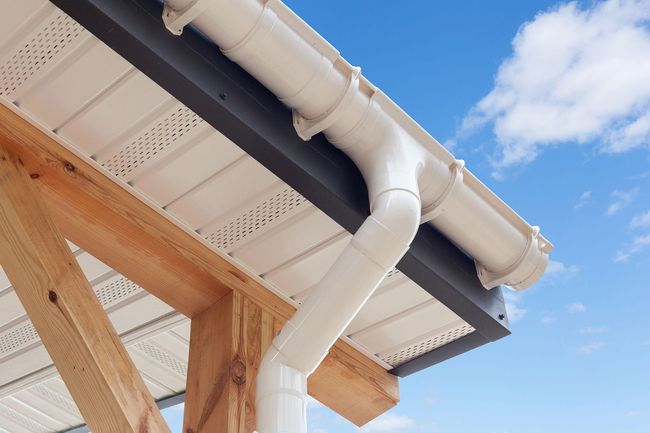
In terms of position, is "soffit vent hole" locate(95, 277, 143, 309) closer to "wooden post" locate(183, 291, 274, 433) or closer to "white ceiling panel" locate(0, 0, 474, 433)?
"white ceiling panel" locate(0, 0, 474, 433)

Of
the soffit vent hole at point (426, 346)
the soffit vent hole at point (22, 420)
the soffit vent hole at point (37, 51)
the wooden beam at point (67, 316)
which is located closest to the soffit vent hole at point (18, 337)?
the soffit vent hole at point (22, 420)

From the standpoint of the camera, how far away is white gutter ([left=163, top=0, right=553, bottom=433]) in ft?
5.59

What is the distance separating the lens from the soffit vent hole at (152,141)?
189cm

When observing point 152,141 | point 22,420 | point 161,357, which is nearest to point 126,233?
point 152,141

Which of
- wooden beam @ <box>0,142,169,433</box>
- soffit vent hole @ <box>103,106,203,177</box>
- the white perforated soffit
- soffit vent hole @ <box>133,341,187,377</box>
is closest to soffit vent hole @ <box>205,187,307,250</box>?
Result: the white perforated soffit

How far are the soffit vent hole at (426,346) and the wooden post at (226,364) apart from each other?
50cm

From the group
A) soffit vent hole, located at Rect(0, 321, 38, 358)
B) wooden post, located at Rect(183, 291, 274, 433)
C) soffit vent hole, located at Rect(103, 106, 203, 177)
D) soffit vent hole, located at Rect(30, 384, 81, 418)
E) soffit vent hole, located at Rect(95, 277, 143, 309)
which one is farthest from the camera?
soffit vent hole, located at Rect(30, 384, 81, 418)

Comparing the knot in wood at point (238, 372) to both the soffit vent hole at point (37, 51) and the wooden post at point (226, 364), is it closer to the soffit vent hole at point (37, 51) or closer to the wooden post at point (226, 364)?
the wooden post at point (226, 364)

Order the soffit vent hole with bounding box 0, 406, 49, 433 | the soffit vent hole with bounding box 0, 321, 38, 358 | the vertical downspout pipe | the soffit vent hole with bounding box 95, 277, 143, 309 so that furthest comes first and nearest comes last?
the soffit vent hole with bounding box 0, 406, 49, 433 → the soffit vent hole with bounding box 0, 321, 38, 358 → the soffit vent hole with bounding box 95, 277, 143, 309 → the vertical downspout pipe

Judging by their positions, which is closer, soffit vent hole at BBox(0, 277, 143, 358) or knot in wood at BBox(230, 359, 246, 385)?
knot in wood at BBox(230, 359, 246, 385)

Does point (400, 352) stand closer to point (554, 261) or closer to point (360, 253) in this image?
point (554, 261)

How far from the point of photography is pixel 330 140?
1.91 m

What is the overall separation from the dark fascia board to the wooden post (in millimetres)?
421

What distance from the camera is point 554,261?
2318mm
